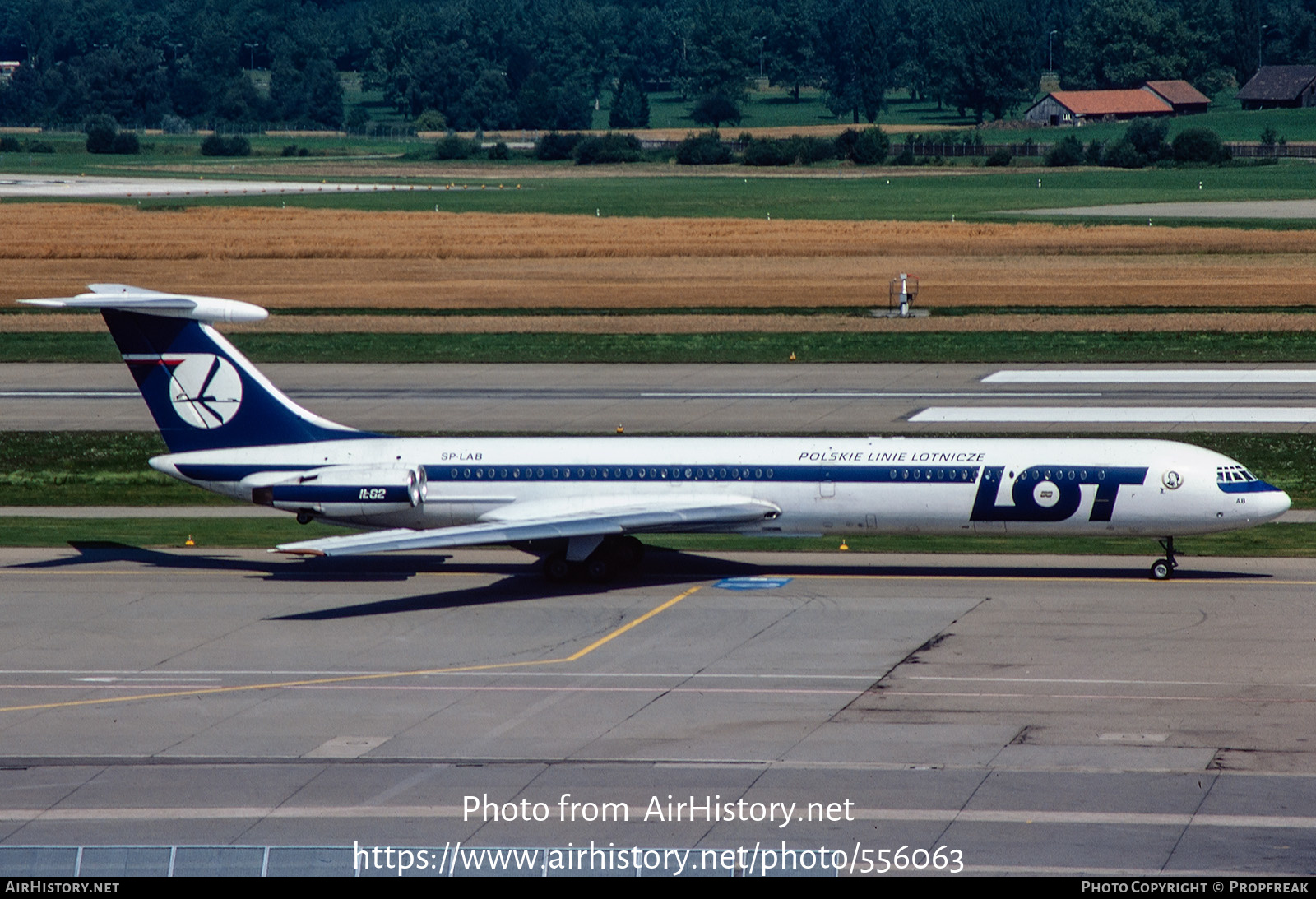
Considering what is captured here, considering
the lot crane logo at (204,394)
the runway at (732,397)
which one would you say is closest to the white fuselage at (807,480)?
the lot crane logo at (204,394)

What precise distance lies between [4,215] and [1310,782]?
135528 millimetres

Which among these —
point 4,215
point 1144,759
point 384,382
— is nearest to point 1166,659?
point 1144,759

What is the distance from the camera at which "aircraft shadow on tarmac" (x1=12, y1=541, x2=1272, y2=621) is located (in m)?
38.8

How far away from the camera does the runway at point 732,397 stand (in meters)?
58.1

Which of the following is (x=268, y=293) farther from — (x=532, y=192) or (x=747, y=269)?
(x=532, y=192)

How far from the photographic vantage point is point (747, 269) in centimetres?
10481

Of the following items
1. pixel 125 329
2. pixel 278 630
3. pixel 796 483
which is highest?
pixel 125 329

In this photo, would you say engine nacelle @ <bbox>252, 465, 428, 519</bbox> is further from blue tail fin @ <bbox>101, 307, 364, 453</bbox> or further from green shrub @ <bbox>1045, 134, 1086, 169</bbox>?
green shrub @ <bbox>1045, 134, 1086, 169</bbox>

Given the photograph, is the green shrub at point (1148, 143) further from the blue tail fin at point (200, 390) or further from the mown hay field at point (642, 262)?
the blue tail fin at point (200, 390)

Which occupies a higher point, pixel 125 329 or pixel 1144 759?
pixel 125 329

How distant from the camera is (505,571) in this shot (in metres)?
41.8

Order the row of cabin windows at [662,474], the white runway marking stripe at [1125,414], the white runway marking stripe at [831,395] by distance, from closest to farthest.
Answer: the row of cabin windows at [662,474], the white runway marking stripe at [1125,414], the white runway marking stripe at [831,395]

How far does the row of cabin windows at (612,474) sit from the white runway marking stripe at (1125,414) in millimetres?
19997

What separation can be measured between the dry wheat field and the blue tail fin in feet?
142
